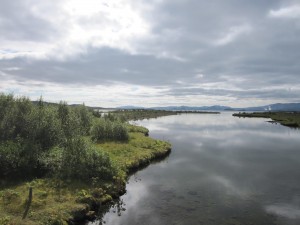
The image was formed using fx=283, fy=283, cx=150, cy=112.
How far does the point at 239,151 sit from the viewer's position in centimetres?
7194

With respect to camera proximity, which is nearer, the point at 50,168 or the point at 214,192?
the point at 214,192

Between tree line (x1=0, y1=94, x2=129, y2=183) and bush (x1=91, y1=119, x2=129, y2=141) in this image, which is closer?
tree line (x1=0, y1=94, x2=129, y2=183)

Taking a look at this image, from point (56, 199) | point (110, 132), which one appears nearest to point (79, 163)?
point (56, 199)

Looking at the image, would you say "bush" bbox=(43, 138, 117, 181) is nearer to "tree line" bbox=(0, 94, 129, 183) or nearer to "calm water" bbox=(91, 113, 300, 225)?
"tree line" bbox=(0, 94, 129, 183)

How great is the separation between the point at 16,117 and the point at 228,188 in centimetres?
3596

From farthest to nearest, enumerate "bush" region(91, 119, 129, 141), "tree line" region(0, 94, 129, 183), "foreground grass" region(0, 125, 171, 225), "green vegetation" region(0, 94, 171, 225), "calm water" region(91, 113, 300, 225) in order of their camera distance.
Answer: "bush" region(91, 119, 129, 141) → "tree line" region(0, 94, 129, 183) → "calm water" region(91, 113, 300, 225) → "green vegetation" region(0, 94, 171, 225) → "foreground grass" region(0, 125, 171, 225)

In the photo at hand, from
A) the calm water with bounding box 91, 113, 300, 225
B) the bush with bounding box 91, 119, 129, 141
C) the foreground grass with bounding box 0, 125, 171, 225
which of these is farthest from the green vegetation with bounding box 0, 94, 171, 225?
the bush with bounding box 91, 119, 129, 141

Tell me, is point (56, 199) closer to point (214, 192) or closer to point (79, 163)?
point (79, 163)

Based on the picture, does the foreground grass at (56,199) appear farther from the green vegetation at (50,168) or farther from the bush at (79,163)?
the bush at (79,163)

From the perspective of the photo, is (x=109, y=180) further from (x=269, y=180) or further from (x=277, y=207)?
(x=269, y=180)

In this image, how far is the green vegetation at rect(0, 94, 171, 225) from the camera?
28.4 meters

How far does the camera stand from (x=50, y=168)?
38.7 metres

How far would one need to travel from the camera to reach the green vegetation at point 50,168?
2838 cm

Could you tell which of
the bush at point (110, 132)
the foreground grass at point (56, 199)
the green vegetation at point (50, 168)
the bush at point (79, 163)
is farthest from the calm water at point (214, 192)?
the bush at point (110, 132)
